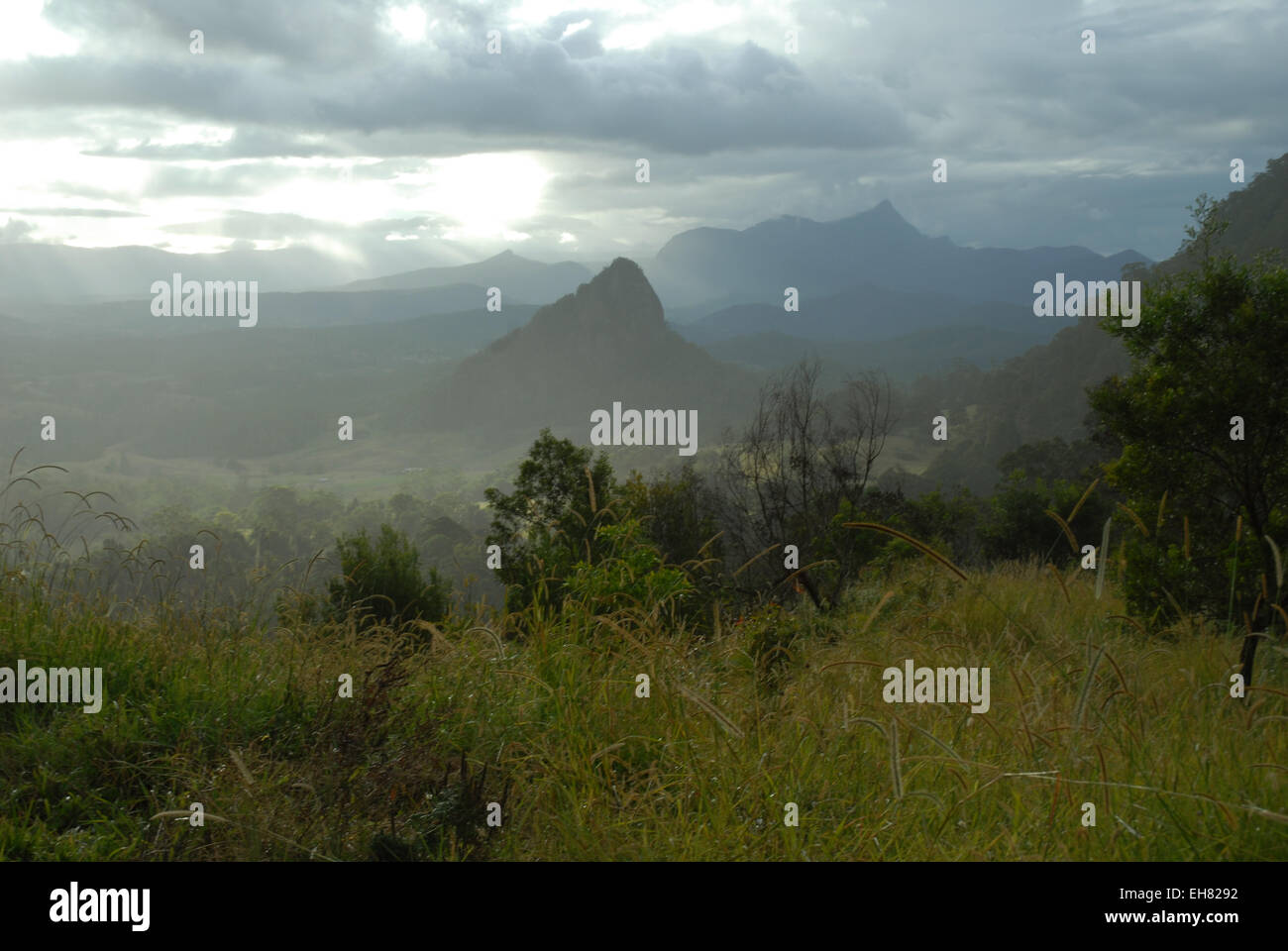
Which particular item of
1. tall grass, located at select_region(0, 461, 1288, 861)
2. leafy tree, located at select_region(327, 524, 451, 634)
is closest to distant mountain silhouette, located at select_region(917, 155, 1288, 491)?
leafy tree, located at select_region(327, 524, 451, 634)

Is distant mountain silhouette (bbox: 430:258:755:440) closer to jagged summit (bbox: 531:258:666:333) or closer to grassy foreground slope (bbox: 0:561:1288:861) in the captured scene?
jagged summit (bbox: 531:258:666:333)

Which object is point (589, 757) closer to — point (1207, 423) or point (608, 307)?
point (1207, 423)

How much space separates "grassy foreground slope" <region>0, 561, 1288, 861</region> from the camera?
2781mm

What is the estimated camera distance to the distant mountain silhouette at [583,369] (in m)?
158

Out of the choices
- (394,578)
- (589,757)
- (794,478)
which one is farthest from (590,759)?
(794,478)

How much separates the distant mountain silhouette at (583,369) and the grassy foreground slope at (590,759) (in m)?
Result: 139

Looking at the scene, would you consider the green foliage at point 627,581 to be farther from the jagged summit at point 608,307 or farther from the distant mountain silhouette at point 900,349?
the jagged summit at point 608,307

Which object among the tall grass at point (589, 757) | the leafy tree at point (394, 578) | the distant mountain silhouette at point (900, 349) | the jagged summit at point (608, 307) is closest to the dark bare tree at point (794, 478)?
the leafy tree at point (394, 578)

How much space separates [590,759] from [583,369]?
168050 mm

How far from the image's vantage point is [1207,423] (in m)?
6.89

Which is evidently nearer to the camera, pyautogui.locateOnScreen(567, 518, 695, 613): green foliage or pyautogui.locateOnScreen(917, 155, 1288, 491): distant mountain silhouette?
pyautogui.locateOnScreen(567, 518, 695, 613): green foliage

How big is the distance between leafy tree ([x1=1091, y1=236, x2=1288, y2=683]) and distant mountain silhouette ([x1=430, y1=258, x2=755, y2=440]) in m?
135
